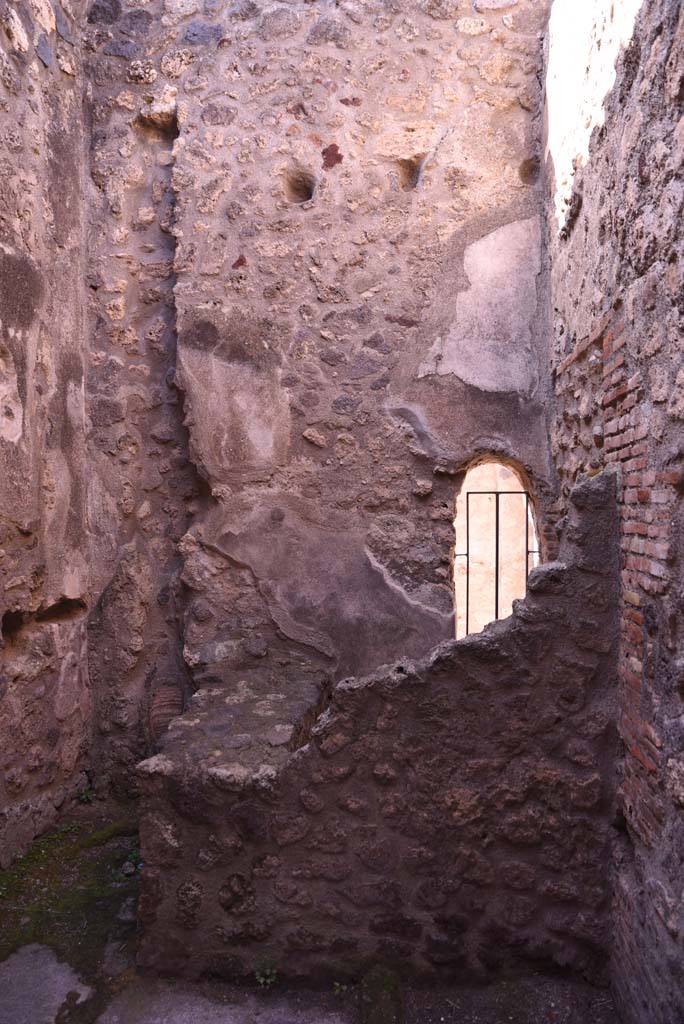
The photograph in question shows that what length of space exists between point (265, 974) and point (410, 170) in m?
4.13

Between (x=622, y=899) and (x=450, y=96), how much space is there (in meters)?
4.15

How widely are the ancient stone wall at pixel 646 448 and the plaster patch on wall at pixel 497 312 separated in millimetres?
1207

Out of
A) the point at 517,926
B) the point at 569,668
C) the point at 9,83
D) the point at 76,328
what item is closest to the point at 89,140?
the point at 9,83

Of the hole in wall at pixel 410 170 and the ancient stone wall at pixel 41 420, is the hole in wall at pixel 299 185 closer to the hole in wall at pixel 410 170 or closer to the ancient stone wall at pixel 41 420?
the hole in wall at pixel 410 170

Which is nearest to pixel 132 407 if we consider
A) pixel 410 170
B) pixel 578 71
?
pixel 410 170

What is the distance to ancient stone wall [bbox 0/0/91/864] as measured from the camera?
3.70m

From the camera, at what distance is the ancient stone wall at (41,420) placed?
12.1ft

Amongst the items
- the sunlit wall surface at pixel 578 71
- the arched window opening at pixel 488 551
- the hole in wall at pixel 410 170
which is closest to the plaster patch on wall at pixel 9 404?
the hole in wall at pixel 410 170

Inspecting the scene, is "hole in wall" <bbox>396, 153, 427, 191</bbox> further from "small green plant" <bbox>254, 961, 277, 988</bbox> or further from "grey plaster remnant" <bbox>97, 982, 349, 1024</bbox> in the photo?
"grey plaster remnant" <bbox>97, 982, 349, 1024</bbox>

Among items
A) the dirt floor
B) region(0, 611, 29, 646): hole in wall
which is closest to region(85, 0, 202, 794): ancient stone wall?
region(0, 611, 29, 646): hole in wall

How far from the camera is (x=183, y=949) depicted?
2902mm

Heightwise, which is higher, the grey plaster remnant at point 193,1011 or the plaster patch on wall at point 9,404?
the plaster patch on wall at point 9,404

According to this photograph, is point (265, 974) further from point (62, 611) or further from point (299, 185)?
point (299, 185)

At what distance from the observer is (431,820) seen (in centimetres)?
287
